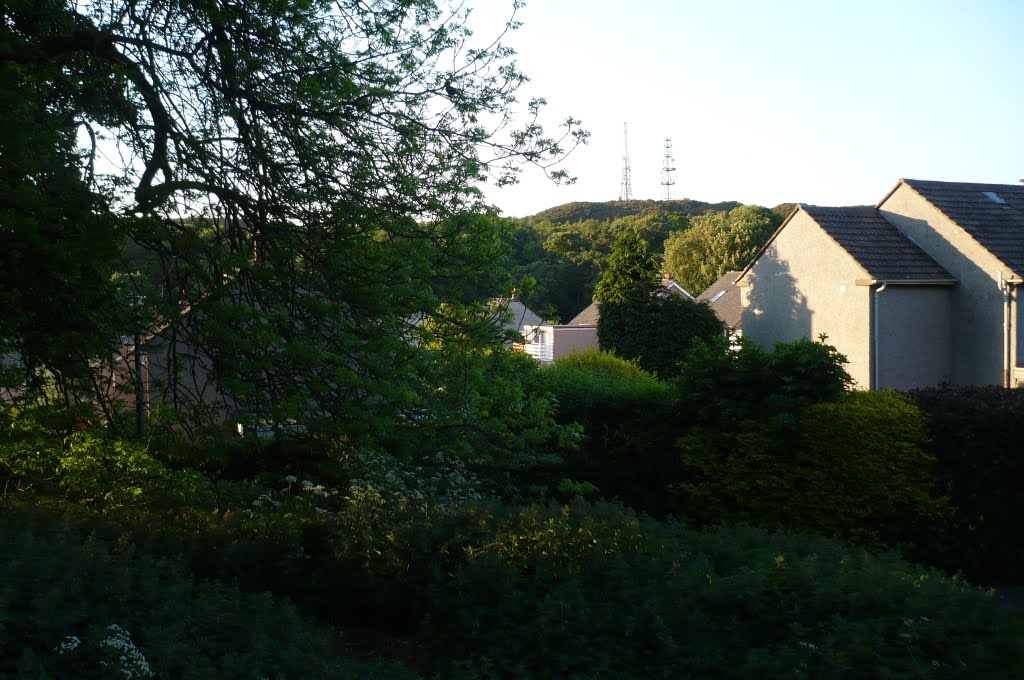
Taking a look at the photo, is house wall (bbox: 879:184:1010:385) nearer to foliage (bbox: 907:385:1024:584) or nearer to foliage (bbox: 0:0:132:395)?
foliage (bbox: 907:385:1024:584)

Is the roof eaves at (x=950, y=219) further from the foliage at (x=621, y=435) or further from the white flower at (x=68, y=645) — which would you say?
the white flower at (x=68, y=645)

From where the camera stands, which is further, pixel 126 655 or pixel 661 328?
pixel 661 328

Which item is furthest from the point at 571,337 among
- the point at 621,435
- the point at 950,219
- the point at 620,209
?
the point at 620,209

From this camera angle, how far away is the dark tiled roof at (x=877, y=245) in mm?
24266

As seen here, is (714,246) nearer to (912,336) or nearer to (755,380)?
(912,336)

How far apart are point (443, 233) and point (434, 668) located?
4222 mm

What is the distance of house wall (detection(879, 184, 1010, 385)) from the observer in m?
23.2

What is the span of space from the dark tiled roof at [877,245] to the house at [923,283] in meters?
0.03

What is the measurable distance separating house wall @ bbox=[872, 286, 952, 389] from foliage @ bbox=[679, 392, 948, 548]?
48.4 ft

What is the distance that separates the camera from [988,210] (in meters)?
24.9

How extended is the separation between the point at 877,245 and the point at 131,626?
2453 centimetres

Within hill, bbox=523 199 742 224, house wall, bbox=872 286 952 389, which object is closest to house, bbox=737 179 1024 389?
house wall, bbox=872 286 952 389

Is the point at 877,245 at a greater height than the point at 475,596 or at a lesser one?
greater

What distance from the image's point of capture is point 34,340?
6.61 meters
